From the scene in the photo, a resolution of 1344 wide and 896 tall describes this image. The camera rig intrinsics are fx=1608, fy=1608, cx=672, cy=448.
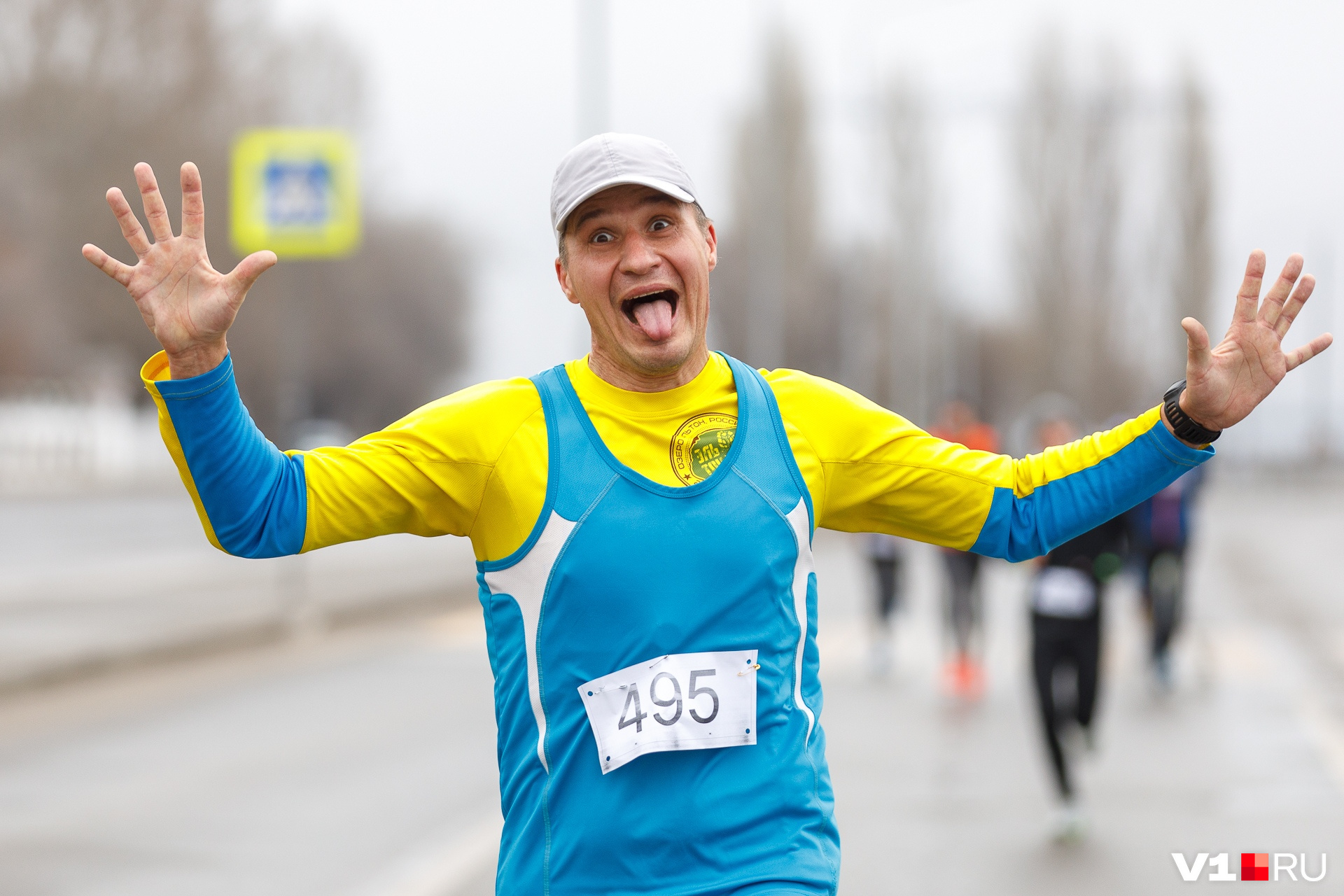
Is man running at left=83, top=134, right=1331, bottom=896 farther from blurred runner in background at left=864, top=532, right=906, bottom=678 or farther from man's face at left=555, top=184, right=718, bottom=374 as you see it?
blurred runner in background at left=864, top=532, right=906, bottom=678

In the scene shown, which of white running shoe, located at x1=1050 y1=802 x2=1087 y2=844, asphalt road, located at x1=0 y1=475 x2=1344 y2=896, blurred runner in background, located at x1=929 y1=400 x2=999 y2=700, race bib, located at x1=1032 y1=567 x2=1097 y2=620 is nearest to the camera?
asphalt road, located at x1=0 y1=475 x2=1344 y2=896

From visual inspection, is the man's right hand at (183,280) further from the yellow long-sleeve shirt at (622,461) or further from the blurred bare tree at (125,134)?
the blurred bare tree at (125,134)

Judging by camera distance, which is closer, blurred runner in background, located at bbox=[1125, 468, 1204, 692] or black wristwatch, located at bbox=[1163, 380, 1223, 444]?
black wristwatch, located at bbox=[1163, 380, 1223, 444]

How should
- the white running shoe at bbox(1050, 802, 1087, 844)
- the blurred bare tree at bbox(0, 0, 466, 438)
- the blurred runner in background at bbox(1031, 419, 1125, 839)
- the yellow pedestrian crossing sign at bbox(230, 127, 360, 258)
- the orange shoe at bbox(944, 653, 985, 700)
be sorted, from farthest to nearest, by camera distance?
the blurred bare tree at bbox(0, 0, 466, 438), the yellow pedestrian crossing sign at bbox(230, 127, 360, 258), the orange shoe at bbox(944, 653, 985, 700), the blurred runner in background at bbox(1031, 419, 1125, 839), the white running shoe at bbox(1050, 802, 1087, 844)

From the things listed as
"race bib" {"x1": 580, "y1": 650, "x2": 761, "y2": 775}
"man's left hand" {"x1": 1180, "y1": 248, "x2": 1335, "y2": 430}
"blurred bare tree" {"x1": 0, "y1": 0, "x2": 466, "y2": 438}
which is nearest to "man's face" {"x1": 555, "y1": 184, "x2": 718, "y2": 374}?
"race bib" {"x1": 580, "y1": 650, "x2": 761, "y2": 775}

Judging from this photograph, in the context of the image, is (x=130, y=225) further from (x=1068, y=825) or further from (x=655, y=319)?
(x=1068, y=825)

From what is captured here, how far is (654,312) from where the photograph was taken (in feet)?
9.41

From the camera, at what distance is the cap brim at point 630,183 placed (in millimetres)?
2818

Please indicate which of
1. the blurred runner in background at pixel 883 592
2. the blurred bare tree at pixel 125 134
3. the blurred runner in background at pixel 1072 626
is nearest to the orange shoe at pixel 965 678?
the blurred runner in background at pixel 883 592

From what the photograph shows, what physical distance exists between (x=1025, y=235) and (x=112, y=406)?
99.0 ft

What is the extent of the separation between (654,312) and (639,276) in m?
0.07

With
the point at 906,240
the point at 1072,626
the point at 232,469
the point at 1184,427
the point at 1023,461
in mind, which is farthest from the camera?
the point at 906,240

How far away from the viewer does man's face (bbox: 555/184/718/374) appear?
287 centimetres

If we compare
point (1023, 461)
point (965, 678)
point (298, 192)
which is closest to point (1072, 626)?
point (965, 678)
